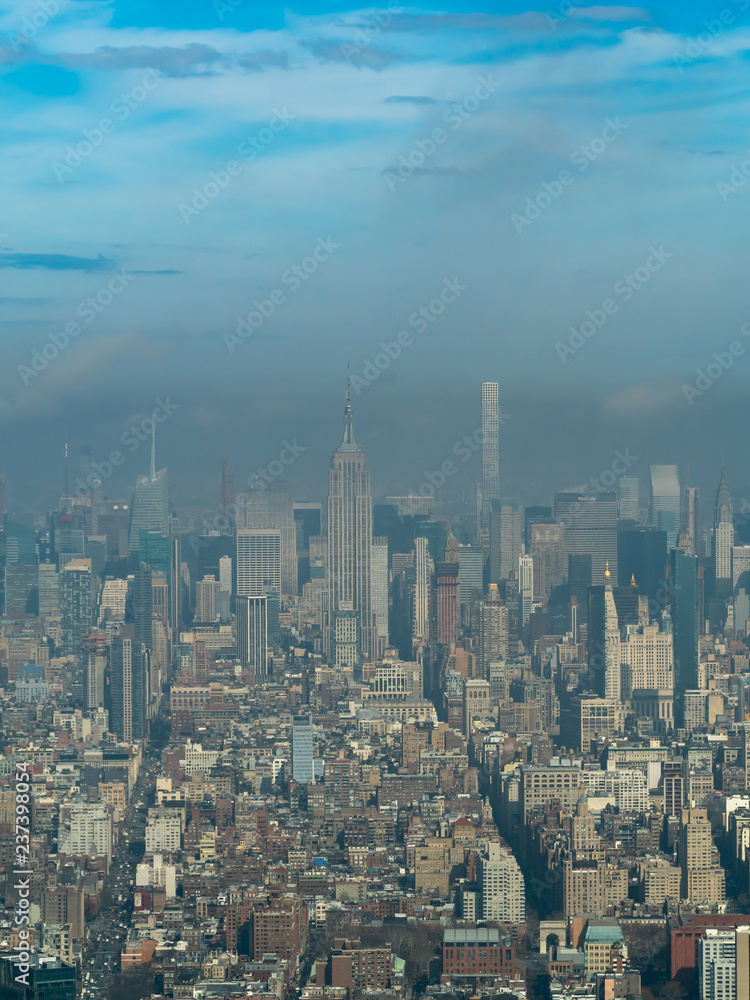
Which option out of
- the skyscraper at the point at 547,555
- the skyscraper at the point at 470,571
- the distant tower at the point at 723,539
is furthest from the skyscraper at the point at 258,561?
the distant tower at the point at 723,539

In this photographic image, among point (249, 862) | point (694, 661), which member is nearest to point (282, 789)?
point (249, 862)

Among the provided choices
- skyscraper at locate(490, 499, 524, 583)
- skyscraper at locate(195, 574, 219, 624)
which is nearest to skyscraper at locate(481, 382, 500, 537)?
skyscraper at locate(490, 499, 524, 583)

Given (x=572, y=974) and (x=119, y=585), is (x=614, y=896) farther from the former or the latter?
(x=119, y=585)

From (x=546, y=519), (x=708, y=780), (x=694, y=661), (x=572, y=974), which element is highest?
(x=546, y=519)

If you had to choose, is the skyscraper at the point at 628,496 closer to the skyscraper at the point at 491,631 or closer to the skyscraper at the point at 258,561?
the skyscraper at the point at 491,631

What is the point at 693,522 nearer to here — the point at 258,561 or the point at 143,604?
the point at 258,561

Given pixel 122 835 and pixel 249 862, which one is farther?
pixel 122 835

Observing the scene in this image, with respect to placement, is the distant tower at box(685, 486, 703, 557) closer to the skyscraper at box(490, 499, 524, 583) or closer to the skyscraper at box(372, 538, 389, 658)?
the skyscraper at box(490, 499, 524, 583)
